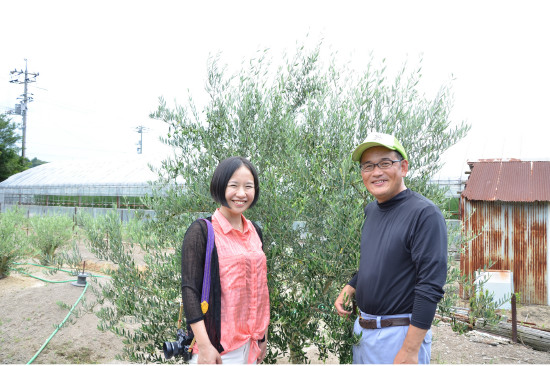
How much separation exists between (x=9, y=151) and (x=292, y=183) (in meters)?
49.7

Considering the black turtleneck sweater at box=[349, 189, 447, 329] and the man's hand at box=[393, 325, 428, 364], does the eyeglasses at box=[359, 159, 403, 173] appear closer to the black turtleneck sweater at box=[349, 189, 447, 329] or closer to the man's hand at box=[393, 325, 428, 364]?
the black turtleneck sweater at box=[349, 189, 447, 329]

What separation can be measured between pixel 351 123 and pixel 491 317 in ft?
8.00

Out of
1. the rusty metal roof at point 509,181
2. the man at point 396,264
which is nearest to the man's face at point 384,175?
the man at point 396,264

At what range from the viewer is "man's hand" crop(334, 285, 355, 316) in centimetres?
359

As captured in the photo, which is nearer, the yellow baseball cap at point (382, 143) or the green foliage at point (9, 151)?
the yellow baseball cap at point (382, 143)

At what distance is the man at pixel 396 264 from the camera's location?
8.99 feet

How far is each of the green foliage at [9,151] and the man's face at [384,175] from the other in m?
49.3

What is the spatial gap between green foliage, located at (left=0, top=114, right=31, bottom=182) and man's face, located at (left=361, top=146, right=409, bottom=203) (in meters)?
49.3

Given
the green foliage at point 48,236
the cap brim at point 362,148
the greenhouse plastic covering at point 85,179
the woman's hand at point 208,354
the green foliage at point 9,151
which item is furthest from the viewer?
the green foliage at point 9,151

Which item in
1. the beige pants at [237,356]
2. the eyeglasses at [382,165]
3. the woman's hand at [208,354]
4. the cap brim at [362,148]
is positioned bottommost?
the beige pants at [237,356]

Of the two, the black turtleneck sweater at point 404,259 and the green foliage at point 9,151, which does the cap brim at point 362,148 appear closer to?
the black turtleneck sweater at point 404,259

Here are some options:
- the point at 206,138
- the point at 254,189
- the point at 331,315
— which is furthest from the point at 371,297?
the point at 206,138

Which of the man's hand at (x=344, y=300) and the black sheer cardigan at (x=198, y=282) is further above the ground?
the black sheer cardigan at (x=198, y=282)

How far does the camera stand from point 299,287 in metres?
4.31
